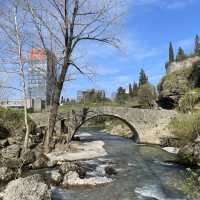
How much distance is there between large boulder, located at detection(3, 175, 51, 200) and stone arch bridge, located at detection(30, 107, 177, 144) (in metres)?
26.1

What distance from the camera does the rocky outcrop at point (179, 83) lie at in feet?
174

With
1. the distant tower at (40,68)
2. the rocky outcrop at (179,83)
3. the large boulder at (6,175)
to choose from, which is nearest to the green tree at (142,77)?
the rocky outcrop at (179,83)

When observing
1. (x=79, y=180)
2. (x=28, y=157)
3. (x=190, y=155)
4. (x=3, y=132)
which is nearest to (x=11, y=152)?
(x=28, y=157)

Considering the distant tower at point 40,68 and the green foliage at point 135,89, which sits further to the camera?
the green foliage at point 135,89

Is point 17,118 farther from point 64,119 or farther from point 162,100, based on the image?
point 162,100

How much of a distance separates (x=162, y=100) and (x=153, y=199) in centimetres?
4332

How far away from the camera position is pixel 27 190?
13188mm

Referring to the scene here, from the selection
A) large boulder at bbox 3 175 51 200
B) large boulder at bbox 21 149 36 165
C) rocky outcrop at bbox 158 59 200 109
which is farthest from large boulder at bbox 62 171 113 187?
rocky outcrop at bbox 158 59 200 109

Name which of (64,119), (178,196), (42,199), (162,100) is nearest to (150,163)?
(178,196)

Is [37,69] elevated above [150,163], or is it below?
above

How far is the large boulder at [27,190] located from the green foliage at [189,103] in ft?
105

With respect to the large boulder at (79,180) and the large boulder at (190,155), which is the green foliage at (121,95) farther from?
the large boulder at (79,180)

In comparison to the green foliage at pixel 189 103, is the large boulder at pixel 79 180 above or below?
below

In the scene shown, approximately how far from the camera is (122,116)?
142ft
